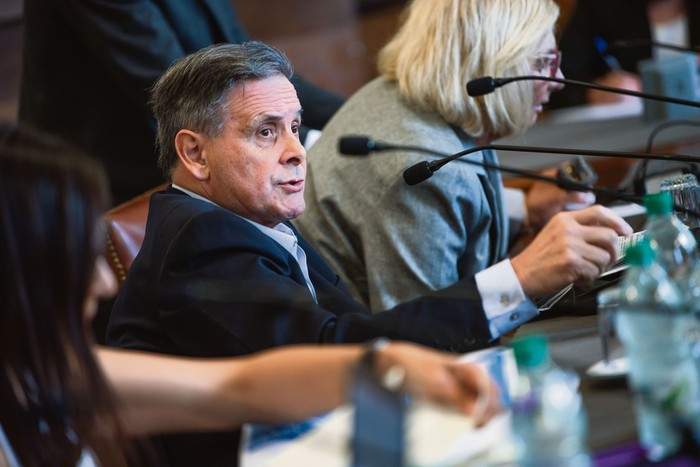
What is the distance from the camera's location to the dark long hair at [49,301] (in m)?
1.13

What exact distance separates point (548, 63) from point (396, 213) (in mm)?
503

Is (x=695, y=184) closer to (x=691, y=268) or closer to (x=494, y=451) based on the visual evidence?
(x=691, y=268)

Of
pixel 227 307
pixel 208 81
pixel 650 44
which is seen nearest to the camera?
pixel 227 307

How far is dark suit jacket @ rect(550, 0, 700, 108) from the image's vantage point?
477 centimetres

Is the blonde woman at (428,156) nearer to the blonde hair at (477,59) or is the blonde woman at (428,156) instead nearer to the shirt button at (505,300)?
the blonde hair at (477,59)

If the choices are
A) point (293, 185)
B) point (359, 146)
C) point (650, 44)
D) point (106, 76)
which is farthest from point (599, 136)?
point (293, 185)

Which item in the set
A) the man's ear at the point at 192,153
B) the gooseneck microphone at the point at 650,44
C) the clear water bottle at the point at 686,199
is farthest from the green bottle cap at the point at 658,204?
the gooseneck microphone at the point at 650,44

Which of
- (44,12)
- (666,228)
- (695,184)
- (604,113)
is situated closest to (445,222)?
(695,184)

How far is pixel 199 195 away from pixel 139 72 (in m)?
0.98

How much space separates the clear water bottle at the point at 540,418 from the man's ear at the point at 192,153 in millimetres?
872

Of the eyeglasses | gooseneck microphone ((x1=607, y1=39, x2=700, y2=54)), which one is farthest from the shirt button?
gooseneck microphone ((x1=607, y1=39, x2=700, y2=54))

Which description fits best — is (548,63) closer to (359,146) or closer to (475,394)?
(359,146)

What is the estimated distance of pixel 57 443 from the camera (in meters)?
1.20

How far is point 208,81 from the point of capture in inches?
69.2
